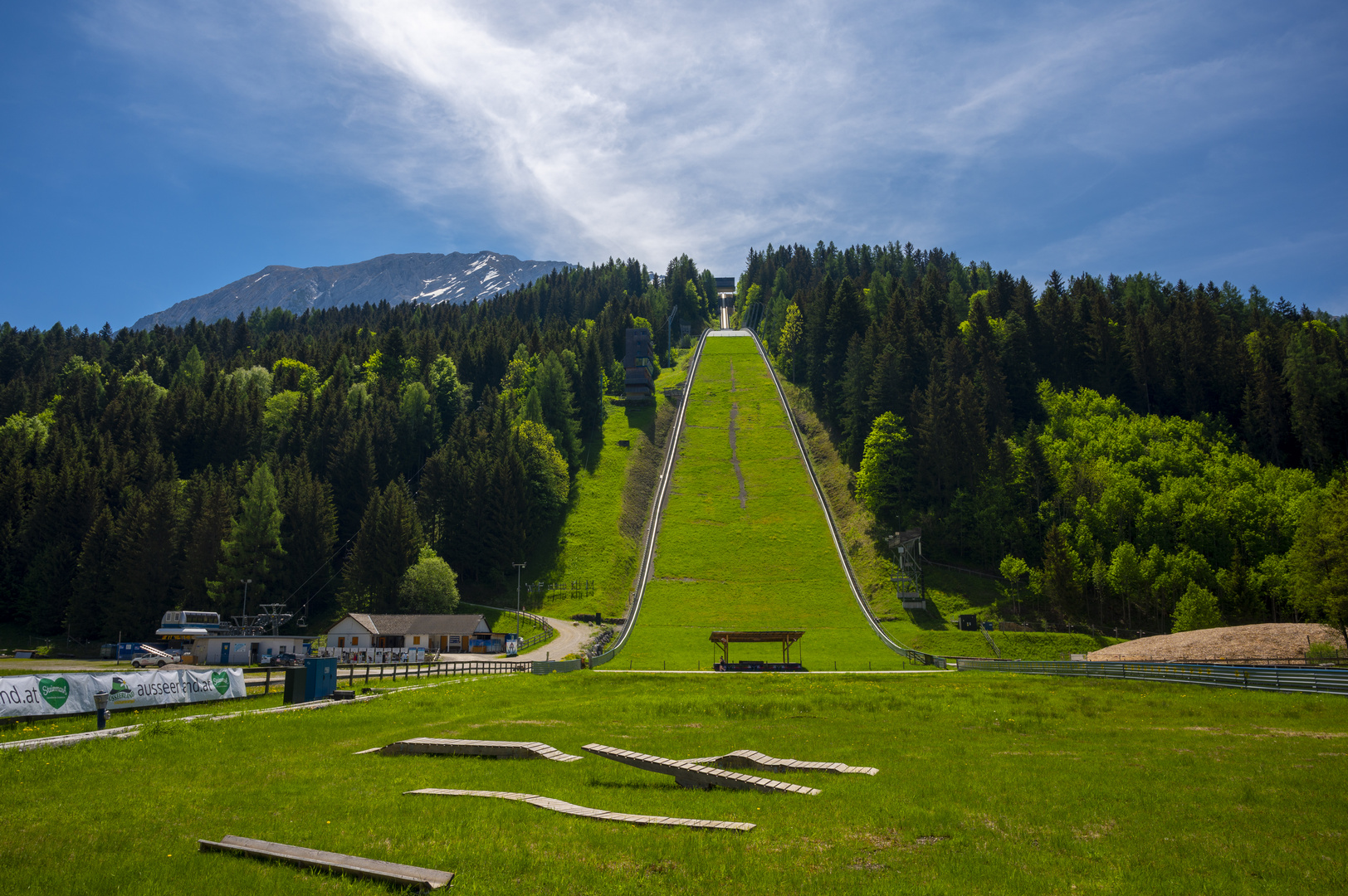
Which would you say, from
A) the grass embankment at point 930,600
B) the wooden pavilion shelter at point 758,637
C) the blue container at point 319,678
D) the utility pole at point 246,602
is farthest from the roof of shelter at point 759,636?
the utility pole at point 246,602

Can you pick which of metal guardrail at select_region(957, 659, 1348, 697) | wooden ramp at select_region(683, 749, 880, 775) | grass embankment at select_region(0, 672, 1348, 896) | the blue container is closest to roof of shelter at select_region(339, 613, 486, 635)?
the blue container

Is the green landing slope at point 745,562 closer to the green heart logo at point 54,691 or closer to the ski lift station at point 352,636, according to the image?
the ski lift station at point 352,636

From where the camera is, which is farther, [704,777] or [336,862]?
[704,777]

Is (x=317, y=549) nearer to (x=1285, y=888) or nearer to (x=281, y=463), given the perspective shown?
(x=281, y=463)

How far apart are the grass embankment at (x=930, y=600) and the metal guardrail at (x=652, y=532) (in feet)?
74.5

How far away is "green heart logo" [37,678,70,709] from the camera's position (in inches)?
932

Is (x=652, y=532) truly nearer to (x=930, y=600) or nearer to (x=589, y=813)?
(x=930, y=600)

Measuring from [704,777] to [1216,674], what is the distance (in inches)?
1294

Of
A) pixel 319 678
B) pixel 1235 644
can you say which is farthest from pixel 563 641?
pixel 1235 644

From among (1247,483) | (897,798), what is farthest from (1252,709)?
(1247,483)

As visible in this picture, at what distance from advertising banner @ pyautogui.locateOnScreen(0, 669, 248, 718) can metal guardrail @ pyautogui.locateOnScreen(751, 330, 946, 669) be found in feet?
146

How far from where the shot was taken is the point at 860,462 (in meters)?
99.2

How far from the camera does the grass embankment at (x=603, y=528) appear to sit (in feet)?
271

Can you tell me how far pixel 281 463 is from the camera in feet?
308
